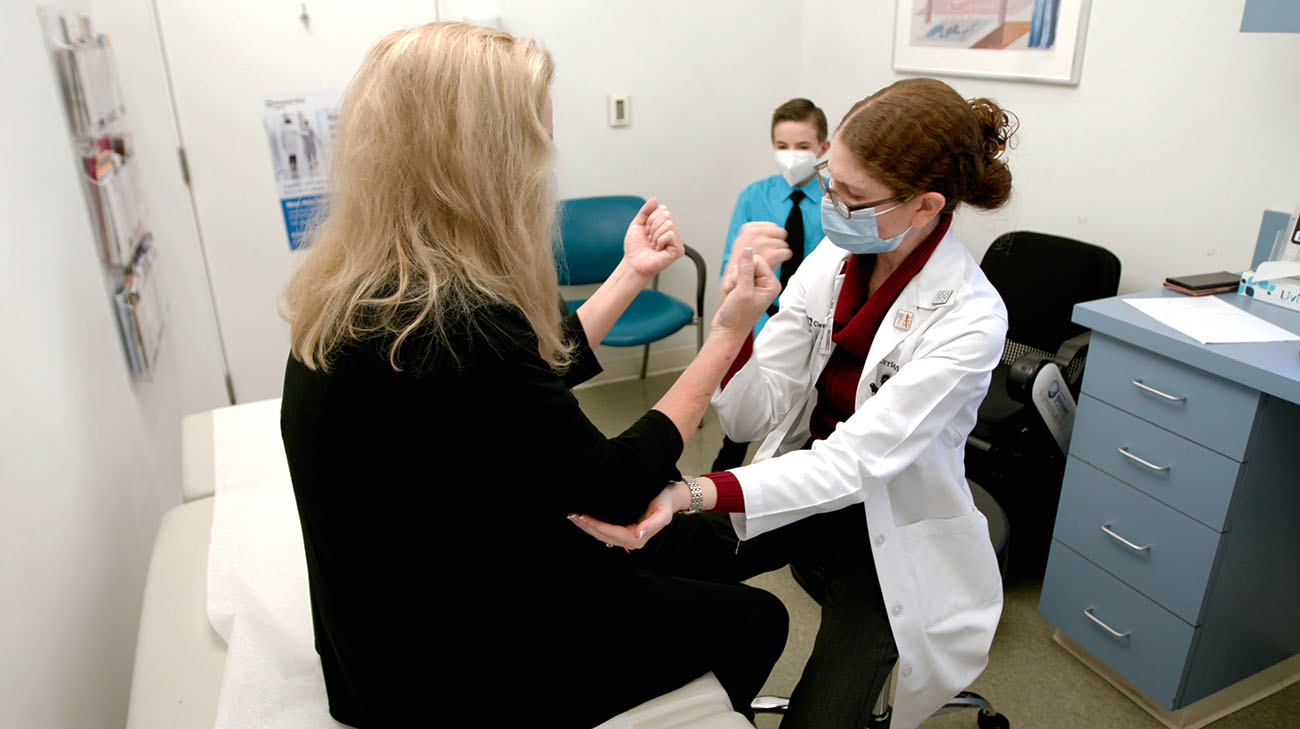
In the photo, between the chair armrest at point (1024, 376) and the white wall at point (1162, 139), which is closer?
the chair armrest at point (1024, 376)

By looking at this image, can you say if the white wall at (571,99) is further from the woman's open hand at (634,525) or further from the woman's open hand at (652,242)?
the woman's open hand at (634,525)

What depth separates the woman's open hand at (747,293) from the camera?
130cm

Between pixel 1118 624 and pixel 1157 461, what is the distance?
0.40 meters

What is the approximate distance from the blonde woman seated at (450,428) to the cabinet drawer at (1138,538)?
3.87 feet

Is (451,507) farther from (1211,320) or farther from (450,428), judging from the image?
(1211,320)

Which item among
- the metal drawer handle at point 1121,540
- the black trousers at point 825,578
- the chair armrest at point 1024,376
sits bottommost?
the metal drawer handle at point 1121,540

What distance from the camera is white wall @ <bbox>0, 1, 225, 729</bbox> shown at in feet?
3.84

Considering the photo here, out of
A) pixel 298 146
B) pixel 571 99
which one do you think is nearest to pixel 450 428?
pixel 298 146

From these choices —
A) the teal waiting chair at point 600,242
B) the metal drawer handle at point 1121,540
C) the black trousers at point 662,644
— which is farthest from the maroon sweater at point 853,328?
the teal waiting chair at point 600,242

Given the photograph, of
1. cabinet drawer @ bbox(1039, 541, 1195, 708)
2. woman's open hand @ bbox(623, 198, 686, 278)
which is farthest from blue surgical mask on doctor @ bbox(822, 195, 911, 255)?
cabinet drawer @ bbox(1039, 541, 1195, 708)

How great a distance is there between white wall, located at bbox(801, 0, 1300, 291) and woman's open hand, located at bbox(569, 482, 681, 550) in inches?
73.2

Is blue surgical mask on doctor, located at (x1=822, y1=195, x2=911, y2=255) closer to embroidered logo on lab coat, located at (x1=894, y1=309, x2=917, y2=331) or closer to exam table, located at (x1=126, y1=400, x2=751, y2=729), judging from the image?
embroidered logo on lab coat, located at (x1=894, y1=309, x2=917, y2=331)

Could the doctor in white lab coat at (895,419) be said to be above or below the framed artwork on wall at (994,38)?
below

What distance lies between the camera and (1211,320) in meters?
1.76
